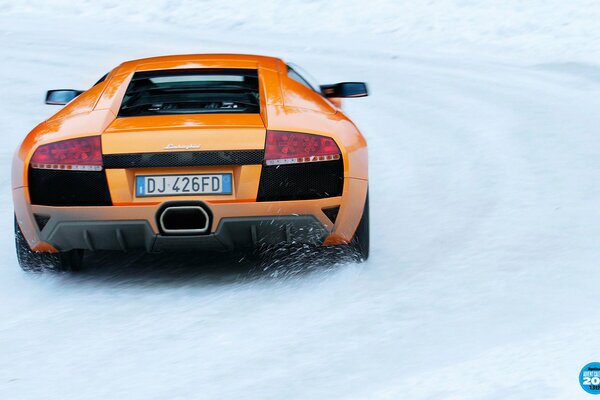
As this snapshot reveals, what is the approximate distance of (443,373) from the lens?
3.96 m

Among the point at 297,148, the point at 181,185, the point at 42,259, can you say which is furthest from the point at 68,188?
the point at 297,148

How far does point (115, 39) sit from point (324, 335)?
14246 mm

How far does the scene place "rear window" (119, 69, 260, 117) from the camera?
576 cm

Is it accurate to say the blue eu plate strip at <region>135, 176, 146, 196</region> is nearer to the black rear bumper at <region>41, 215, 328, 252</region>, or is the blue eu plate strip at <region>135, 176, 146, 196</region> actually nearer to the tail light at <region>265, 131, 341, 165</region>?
the black rear bumper at <region>41, 215, 328, 252</region>

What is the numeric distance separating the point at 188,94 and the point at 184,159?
1.13 metres

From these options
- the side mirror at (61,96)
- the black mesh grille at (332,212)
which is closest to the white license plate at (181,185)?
the black mesh grille at (332,212)

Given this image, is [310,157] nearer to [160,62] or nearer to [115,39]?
[160,62]

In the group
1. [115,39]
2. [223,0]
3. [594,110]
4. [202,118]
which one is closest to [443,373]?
[202,118]

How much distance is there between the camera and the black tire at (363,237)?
5547 mm

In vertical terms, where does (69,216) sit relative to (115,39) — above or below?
above

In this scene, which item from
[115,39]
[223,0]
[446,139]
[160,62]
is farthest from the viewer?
[223,0]

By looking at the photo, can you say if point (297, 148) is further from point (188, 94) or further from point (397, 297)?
point (188, 94)

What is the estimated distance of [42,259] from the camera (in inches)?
224

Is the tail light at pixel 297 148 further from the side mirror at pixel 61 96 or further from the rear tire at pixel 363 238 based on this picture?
the side mirror at pixel 61 96
